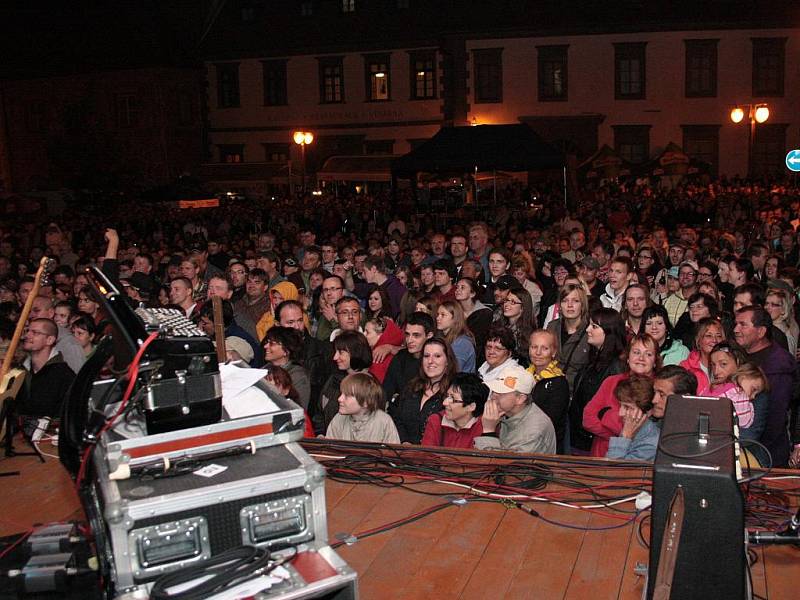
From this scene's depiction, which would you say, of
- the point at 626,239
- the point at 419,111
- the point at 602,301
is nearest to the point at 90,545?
the point at 602,301

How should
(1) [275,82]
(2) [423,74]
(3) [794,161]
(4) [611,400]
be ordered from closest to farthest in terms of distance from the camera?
(4) [611,400] → (3) [794,161] → (2) [423,74] → (1) [275,82]

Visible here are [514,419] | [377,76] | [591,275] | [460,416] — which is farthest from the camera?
[377,76]

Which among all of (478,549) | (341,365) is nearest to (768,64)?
(341,365)

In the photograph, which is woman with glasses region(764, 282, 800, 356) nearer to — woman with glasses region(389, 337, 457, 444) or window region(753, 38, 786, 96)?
woman with glasses region(389, 337, 457, 444)

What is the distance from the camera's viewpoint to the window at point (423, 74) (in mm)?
33469

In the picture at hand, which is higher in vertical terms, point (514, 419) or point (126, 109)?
point (126, 109)

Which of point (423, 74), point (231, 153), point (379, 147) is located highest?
point (423, 74)

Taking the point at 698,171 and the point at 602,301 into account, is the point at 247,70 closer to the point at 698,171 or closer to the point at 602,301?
the point at 698,171

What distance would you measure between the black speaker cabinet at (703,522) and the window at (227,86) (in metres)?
35.9

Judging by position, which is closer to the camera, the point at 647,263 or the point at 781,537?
the point at 781,537

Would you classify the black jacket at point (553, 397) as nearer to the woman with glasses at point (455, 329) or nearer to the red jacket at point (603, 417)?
the red jacket at point (603, 417)

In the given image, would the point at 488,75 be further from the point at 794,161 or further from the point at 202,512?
the point at 202,512

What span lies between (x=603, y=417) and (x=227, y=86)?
113ft

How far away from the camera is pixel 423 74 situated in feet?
111
